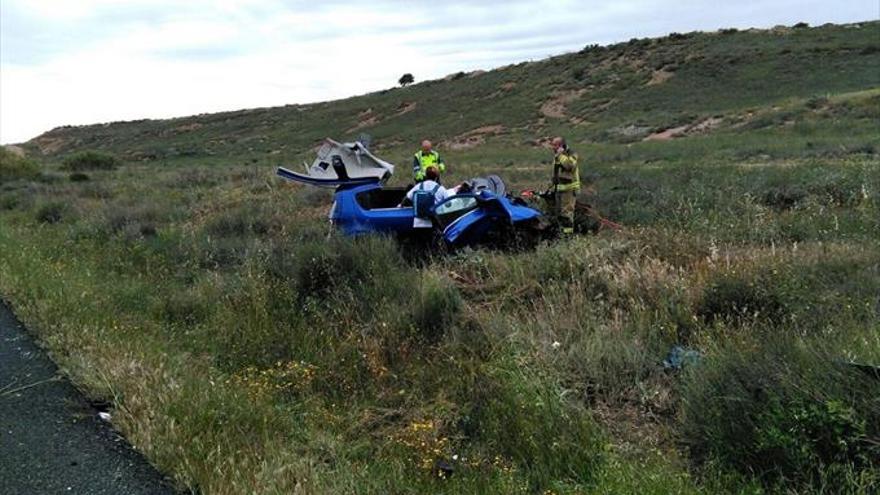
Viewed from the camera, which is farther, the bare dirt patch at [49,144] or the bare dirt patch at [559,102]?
the bare dirt patch at [49,144]

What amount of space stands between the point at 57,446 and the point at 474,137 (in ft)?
161

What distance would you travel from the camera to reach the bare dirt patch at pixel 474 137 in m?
50.3

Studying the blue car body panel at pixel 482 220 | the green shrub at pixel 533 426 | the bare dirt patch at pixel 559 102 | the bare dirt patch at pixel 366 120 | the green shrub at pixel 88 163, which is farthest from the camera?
the bare dirt patch at pixel 366 120

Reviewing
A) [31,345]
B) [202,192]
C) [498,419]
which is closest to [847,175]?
[498,419]

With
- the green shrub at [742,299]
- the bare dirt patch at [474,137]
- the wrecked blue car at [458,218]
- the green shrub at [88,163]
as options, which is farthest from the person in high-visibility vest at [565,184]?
the green shrub at [88,163]

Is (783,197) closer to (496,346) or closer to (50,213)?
(496,346)

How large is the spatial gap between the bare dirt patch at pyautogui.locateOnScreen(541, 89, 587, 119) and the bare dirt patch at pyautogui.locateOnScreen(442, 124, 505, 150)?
4252 millimetres

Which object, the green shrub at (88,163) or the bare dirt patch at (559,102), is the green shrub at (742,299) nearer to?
the green shrub at (88,163)

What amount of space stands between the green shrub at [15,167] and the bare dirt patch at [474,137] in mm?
24965

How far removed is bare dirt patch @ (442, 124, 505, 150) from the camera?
165 ft

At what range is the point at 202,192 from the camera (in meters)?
22.0

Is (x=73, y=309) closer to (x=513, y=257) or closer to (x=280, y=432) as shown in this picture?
(x=280, y=432)

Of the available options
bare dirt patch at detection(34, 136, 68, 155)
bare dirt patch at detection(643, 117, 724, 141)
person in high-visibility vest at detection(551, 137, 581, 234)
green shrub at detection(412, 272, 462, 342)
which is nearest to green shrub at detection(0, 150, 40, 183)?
person in high-visibility vest at detection(551, 137, 581, 234)

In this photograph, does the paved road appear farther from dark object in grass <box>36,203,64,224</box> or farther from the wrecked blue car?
dark object in grass <box>36,203,64,224</box>
